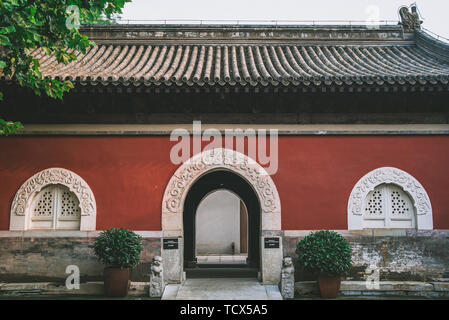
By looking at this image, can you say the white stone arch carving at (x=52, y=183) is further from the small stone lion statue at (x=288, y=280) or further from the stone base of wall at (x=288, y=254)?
the small stone lion statue at (x=288, y=280)

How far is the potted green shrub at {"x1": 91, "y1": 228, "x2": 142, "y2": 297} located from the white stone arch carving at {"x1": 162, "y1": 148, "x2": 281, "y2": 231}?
760 millimetres

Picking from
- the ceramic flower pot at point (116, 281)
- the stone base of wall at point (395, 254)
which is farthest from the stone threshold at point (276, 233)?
the ceramic flower pot at point (116, 281)

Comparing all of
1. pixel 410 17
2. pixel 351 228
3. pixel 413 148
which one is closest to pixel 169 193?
pixel 351 228

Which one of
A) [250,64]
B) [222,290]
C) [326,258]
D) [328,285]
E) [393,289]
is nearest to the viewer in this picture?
[326,258]

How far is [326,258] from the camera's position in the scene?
572 cm

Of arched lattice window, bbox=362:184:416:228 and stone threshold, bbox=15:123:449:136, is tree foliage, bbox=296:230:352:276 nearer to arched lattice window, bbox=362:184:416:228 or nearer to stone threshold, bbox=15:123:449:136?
arched lattice window, bbox=362:184:416:228

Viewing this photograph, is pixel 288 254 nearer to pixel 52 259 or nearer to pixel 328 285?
pixel 328 285

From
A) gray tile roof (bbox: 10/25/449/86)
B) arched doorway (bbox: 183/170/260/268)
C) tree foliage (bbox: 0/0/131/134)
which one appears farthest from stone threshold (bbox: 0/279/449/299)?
arched doorway (bbox: 183/170/260/268)

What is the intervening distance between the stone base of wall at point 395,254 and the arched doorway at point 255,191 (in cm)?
31

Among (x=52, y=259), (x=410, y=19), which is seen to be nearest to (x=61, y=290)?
(x=52, y=259)

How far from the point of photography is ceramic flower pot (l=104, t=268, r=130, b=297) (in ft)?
19.2

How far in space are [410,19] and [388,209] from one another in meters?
5.36

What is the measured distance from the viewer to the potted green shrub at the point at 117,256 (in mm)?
5770

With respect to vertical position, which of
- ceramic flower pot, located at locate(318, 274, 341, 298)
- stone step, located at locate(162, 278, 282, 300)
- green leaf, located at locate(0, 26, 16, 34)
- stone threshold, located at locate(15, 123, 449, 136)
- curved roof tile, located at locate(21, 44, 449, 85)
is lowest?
stone step, located at locate(162, 278, 282, 300)
